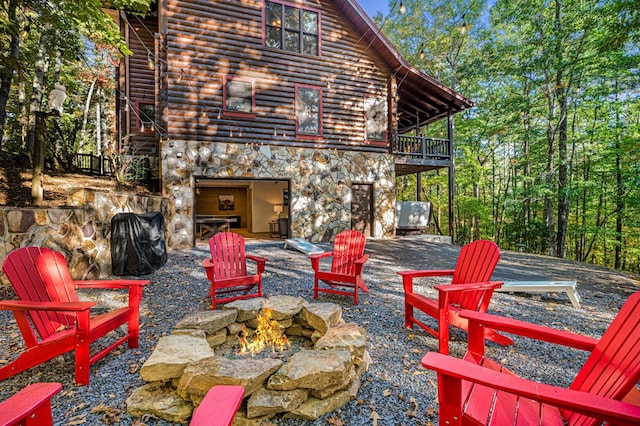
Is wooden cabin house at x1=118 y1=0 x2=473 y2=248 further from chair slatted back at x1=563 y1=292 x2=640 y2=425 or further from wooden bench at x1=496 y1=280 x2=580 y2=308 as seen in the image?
chair slatted back at x1=563 y1=292 x2=640 y2=425

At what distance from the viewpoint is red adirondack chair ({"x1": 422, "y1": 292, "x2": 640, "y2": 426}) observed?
106cm

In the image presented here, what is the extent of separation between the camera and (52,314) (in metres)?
2.33

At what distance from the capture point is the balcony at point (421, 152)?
10438mm

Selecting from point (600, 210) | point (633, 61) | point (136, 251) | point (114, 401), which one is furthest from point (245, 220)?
point (600, 210)

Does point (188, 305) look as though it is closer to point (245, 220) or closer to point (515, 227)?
point (245, 220)

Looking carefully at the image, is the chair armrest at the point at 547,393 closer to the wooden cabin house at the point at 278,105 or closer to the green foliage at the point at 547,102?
the green foliage at the point at 547,102

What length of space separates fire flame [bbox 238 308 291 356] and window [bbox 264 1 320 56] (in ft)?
27.1

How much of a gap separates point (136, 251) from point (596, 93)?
1375cm

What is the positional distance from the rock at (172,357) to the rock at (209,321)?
0.84ft

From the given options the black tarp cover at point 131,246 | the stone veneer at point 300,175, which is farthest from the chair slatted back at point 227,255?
the stone veneer at point 300,175

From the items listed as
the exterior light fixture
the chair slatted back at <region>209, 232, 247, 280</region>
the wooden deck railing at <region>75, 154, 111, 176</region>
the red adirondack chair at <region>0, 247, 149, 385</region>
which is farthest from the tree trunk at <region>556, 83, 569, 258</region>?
the wooden deck railing at <region>75, 154, 111, 176</region>

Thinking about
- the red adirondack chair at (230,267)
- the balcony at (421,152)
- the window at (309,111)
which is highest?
the window at (309,111)

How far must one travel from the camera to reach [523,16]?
32.4 ft

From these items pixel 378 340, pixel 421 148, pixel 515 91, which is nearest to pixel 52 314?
pixel 378 340
